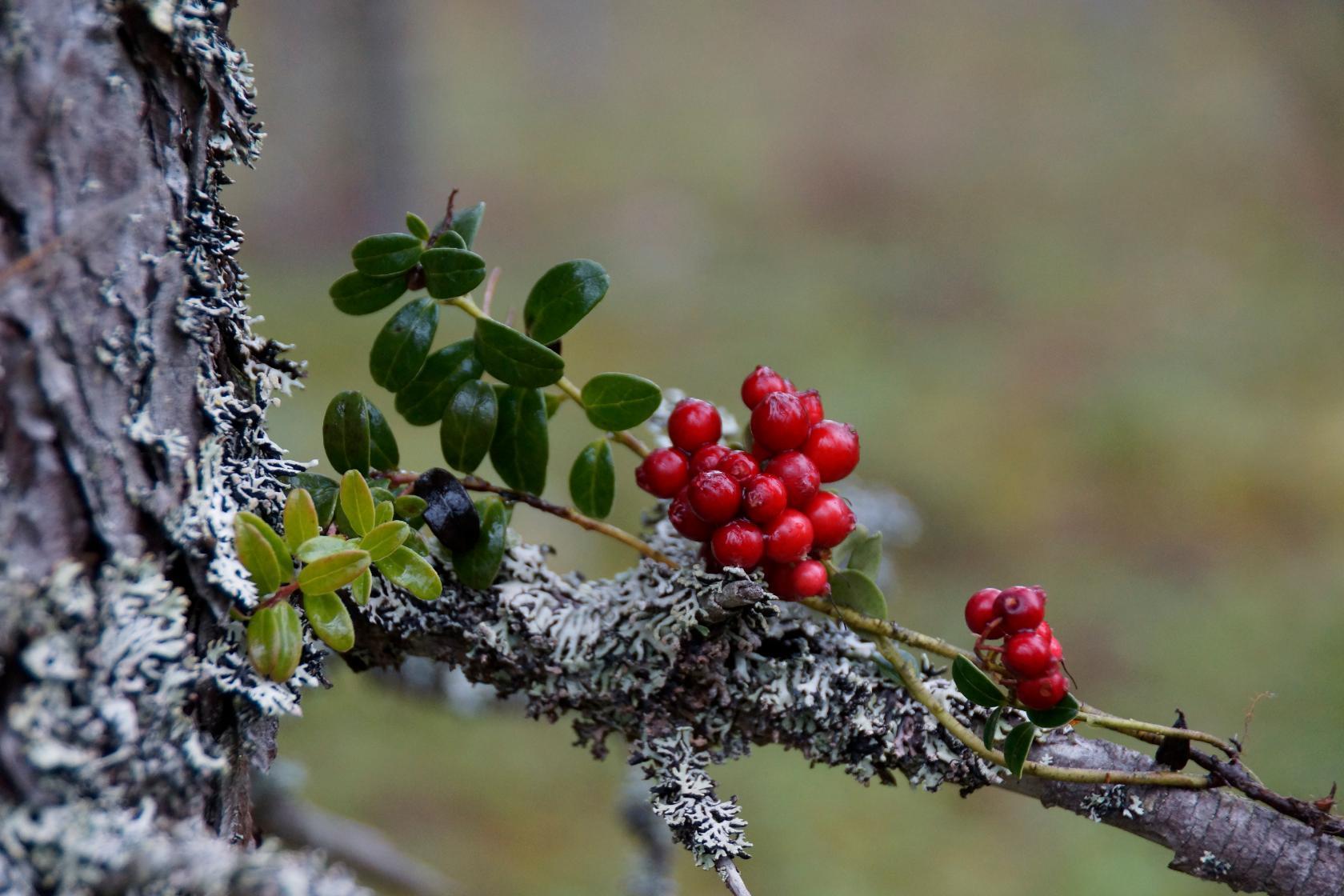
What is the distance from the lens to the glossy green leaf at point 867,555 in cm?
74

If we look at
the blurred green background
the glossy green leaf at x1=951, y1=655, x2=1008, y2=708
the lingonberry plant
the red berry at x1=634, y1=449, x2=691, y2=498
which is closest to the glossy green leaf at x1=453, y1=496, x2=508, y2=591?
the lingonberry plant

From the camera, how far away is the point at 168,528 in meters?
0.55

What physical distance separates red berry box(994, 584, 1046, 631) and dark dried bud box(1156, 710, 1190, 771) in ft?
0.47

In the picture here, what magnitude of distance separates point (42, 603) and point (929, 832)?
213 centimetres

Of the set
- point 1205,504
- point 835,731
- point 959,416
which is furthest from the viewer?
point 959,416

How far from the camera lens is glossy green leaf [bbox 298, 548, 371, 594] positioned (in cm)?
59

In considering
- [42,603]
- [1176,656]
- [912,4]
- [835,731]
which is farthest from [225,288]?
Result: [912,4]

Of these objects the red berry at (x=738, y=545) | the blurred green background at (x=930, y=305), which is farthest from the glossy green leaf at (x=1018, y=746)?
the blurred green background at (x=930, y=305)

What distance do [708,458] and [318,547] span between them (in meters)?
0.26

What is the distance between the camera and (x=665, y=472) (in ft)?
2.37

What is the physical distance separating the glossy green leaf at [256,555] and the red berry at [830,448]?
33 cm

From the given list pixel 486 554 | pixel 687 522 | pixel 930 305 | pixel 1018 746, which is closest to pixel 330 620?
pixel 486 554

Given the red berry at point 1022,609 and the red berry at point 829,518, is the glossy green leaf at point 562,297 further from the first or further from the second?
the red berry at point 1022,609

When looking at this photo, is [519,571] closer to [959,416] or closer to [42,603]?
[42,603]
